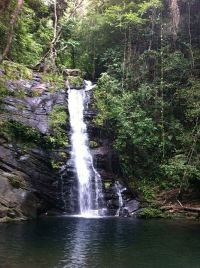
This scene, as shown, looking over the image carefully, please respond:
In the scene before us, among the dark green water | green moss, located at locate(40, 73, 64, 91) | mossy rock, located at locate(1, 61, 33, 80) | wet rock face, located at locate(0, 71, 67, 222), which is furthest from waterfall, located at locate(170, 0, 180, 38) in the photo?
the dark green water

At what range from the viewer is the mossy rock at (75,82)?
25469 mm

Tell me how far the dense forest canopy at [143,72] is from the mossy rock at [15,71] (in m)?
1.08

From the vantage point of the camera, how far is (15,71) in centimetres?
2286

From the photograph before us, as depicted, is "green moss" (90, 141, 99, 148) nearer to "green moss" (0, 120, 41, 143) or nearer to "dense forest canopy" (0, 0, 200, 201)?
"dense forest canopy" (0, 0, 200, 201)

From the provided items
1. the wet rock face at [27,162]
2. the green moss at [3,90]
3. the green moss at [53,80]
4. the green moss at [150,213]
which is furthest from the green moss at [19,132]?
the green moss at [150,213]

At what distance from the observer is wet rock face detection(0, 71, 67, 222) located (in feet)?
55.8

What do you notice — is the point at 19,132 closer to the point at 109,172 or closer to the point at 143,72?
the point at 109,172

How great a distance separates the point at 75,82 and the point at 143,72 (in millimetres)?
4494

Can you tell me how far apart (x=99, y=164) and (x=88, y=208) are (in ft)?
8.59

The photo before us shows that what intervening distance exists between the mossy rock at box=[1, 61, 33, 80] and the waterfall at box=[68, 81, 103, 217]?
116 inches

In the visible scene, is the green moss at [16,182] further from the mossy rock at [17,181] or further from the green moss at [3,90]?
the green moss at [3,90]

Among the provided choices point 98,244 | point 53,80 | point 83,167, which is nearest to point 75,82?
point 53,80

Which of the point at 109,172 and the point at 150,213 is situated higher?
the point at 109,172

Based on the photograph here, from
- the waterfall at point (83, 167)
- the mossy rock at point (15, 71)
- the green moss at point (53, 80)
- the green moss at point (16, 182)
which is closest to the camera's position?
the green moss at point (16, 182)
